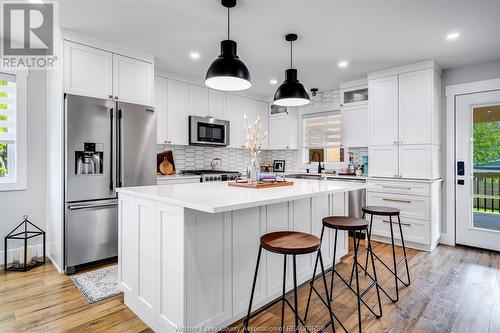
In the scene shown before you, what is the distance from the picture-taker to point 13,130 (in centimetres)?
314

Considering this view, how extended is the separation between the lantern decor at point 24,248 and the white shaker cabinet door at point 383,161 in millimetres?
4387

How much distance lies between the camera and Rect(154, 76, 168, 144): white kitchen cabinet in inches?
159

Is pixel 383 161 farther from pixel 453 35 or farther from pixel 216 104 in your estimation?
pixel 216 104

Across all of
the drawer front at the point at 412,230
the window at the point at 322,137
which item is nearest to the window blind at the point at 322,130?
the window at the point at 322,137

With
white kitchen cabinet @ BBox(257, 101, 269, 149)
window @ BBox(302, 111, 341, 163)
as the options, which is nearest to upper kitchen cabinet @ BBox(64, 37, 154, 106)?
white kitchen cabinet @ BBox(257, 101, 269, 149)

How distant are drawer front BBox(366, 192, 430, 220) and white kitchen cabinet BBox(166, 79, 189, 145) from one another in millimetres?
3019

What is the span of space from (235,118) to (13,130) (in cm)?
319

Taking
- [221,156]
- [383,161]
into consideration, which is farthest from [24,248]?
[383,161]

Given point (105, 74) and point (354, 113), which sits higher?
point (105, 74)

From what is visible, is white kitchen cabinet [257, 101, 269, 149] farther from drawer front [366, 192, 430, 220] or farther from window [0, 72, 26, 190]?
window [0, 72, 26, 190]

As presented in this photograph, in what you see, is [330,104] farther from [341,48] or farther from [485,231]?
[485,231]

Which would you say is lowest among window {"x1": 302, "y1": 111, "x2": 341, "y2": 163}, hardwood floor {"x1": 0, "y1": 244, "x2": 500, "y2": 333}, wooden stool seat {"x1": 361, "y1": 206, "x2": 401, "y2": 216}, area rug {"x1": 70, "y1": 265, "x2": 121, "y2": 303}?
hardwood floor {"x1": 0, "y1": 244, "x2": 500, "y2": 333}

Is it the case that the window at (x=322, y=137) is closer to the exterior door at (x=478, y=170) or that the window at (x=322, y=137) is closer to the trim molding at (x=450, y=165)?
the trim molding at (x=450, y=165)

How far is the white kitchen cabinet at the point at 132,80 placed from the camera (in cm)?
319
